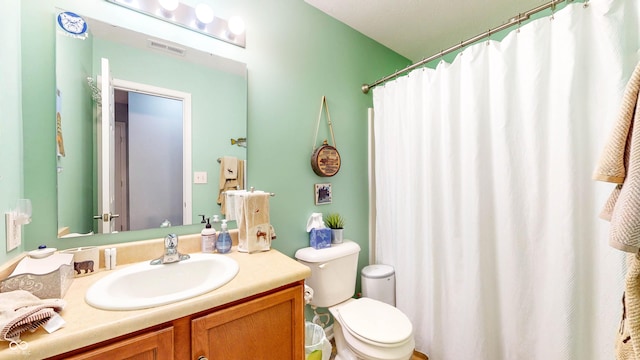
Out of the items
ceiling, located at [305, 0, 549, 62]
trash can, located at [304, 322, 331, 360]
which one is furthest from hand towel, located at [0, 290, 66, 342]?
ceiling, located at [305, 0, 549, 62]

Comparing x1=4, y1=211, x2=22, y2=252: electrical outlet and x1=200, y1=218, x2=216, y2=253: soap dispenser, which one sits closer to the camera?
x1=4, y1=211, x2=22, y2=252: electrical outlet

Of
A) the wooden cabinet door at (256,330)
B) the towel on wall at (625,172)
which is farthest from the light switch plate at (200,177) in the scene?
the towel on wall at (625,172)

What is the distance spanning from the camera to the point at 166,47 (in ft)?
3.74

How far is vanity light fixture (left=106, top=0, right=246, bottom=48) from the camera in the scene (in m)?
1.10

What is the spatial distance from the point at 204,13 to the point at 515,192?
180 centimetres

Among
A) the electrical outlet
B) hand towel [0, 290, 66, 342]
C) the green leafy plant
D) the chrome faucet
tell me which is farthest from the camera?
the green leafy plant

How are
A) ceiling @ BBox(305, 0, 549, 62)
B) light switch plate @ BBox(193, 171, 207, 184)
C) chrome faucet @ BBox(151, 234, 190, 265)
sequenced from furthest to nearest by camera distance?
ceiling @ BBox(305, 0, 549, 62)
light switch plate @ BBox(193, 171, 207, 184)
chrome faucet @ BBox(151, 234, 190, 265)

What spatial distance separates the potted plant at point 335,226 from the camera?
1.65 meters

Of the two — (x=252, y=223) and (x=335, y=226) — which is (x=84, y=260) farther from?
(x=335, y=226)

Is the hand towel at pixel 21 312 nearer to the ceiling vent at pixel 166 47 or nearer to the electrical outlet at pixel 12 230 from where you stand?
the electrical outlet at pixel 12 230

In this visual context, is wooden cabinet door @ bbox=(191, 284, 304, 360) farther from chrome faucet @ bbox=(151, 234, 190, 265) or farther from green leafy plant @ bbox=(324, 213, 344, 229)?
green leafy plant @ bbox=(324, 213, 344, 229)

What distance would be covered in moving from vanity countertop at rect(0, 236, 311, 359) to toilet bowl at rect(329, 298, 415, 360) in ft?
1.81

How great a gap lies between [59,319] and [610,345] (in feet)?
6.13

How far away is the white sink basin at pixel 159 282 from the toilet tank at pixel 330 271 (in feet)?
1.83
